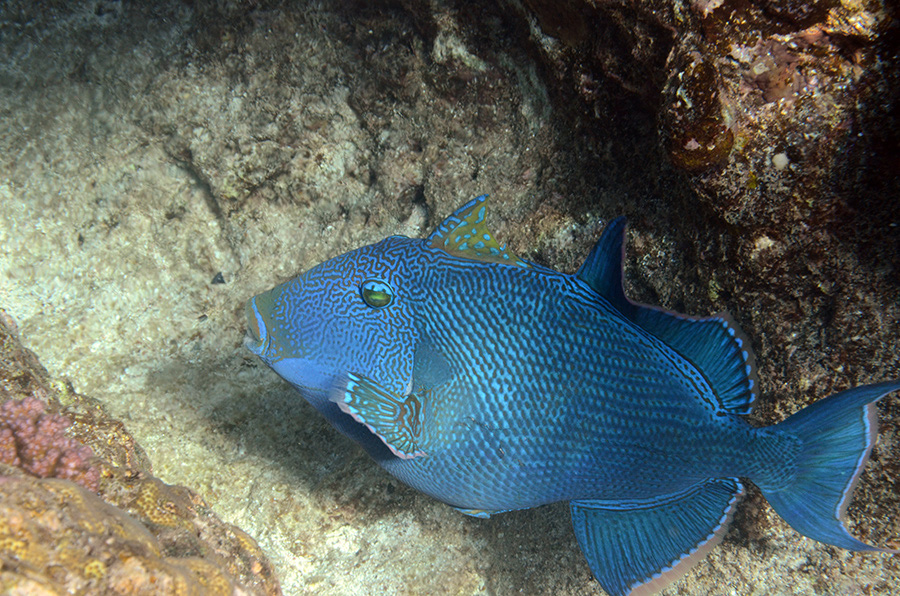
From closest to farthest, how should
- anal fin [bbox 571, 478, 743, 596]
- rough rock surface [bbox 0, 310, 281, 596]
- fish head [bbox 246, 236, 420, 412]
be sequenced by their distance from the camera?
rough rock surface [bbox 0, 310, 281, 596] < anal fin [bbox 571, 478, 743, 596] < fish head [bbox 246, 236, 420, 412]

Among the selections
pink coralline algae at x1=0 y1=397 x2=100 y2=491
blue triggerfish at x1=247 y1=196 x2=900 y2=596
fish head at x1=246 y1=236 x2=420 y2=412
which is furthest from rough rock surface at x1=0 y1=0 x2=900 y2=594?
pink coralline algae at x1=0 y1=397 x2=100 y2=491

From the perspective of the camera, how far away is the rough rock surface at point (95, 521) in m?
1.25

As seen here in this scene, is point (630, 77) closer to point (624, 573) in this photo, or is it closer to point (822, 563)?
point (624, 573)

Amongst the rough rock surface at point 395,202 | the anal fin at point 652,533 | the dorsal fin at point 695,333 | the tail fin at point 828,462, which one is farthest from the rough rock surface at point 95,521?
the tail fin at point 828,462

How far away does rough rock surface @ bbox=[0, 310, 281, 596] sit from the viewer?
4.11ft

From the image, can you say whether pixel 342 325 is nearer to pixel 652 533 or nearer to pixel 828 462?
pixel 652 533

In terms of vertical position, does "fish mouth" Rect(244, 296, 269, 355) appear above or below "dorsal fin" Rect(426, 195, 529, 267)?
below

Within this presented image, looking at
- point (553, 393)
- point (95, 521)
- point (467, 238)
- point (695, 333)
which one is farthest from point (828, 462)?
point (95, 521)

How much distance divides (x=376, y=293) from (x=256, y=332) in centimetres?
53

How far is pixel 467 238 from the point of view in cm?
200

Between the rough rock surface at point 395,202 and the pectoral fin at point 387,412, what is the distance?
1.07m

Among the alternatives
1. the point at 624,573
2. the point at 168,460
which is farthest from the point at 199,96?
the point at 624,573

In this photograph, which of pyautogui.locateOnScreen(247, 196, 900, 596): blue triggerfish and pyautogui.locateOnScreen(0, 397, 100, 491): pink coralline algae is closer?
pyautogui.locateOnScreen(247, 196, 900, 596): blue triggerfish

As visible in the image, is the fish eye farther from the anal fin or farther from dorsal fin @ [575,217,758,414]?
the anal fin
